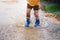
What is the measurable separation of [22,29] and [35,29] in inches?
12.4

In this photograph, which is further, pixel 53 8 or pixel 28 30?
pixel 53 8

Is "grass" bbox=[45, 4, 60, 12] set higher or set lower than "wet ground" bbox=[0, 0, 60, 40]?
higher

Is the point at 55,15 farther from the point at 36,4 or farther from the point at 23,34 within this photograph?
the point at 23,34

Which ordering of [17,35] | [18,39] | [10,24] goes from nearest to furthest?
[18,39], [17,35], [10,24]

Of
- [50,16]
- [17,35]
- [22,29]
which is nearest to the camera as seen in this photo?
[17,35]

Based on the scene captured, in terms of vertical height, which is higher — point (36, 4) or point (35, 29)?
point (36, 4)

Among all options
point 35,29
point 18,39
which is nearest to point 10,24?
point 35,29

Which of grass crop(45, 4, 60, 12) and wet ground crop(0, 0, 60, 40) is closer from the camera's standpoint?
A: wet ground crop(0, 0, 60, 40)

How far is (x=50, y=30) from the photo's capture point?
4.02 meters

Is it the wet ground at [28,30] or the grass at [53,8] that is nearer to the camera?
the wet ground at [28,30]

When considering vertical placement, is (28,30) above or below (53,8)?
below

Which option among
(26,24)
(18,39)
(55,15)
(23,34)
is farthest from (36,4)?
(55,15)

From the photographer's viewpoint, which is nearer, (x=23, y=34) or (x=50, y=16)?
(x=23, y=34)

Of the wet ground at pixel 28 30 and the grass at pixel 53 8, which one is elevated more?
the grass at pixel 53 8
